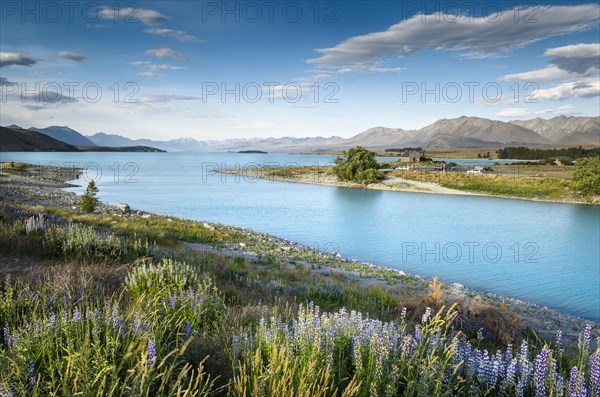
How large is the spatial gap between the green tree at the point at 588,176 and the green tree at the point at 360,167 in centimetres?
3342

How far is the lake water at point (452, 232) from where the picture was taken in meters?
22.6

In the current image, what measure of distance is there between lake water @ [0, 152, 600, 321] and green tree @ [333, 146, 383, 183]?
666 inches

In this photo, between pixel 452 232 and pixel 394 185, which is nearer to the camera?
pixel 452 232

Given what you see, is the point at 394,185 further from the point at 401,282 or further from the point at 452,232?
the point at 401,282

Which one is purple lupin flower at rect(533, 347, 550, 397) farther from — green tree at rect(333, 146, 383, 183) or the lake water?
green tree at rect(333, 146, 383, 183)

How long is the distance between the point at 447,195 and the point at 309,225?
3741 cm

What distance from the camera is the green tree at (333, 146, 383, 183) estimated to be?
81688 mm

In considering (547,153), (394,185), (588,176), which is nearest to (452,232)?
(588,176)

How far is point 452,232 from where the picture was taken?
37.3 m

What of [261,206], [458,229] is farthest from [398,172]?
[458,229]

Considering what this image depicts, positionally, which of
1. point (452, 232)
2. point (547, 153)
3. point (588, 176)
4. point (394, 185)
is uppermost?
point (547, 153)

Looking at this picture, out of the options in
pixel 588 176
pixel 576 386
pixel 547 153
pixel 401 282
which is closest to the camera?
pixel 576 386

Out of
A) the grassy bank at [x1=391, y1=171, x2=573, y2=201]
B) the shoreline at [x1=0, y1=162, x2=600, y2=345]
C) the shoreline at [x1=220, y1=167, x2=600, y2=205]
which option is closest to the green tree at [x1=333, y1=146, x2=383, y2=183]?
the shoreline at [x1=220, y1=167, x2=600, y2=205]

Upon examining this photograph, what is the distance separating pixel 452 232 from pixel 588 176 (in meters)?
34.5
